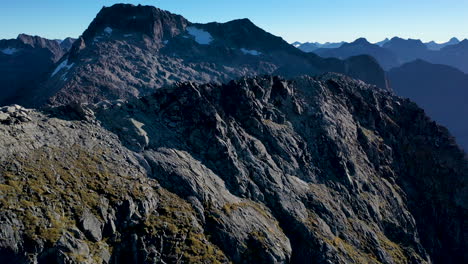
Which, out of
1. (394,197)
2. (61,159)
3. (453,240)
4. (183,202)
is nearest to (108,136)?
(61,159)

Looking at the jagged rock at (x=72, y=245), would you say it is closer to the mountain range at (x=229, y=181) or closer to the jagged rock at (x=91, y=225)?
the mountain range at (x=229, y=181)

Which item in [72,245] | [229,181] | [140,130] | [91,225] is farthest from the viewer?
[229,181]

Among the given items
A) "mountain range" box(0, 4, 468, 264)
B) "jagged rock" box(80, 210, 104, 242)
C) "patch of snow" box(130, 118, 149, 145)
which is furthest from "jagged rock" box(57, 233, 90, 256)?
"patch of snow" box(130, 118, 149, 145)

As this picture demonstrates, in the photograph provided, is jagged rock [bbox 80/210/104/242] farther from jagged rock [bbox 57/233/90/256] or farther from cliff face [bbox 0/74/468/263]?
jagged rock [bbox 57/233/90/256]

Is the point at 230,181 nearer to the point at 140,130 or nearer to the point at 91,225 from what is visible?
the point at 140,130

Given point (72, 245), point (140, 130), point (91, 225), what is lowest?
point (72, 245)

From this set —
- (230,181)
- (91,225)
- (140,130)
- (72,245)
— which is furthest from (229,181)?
(72,245)
